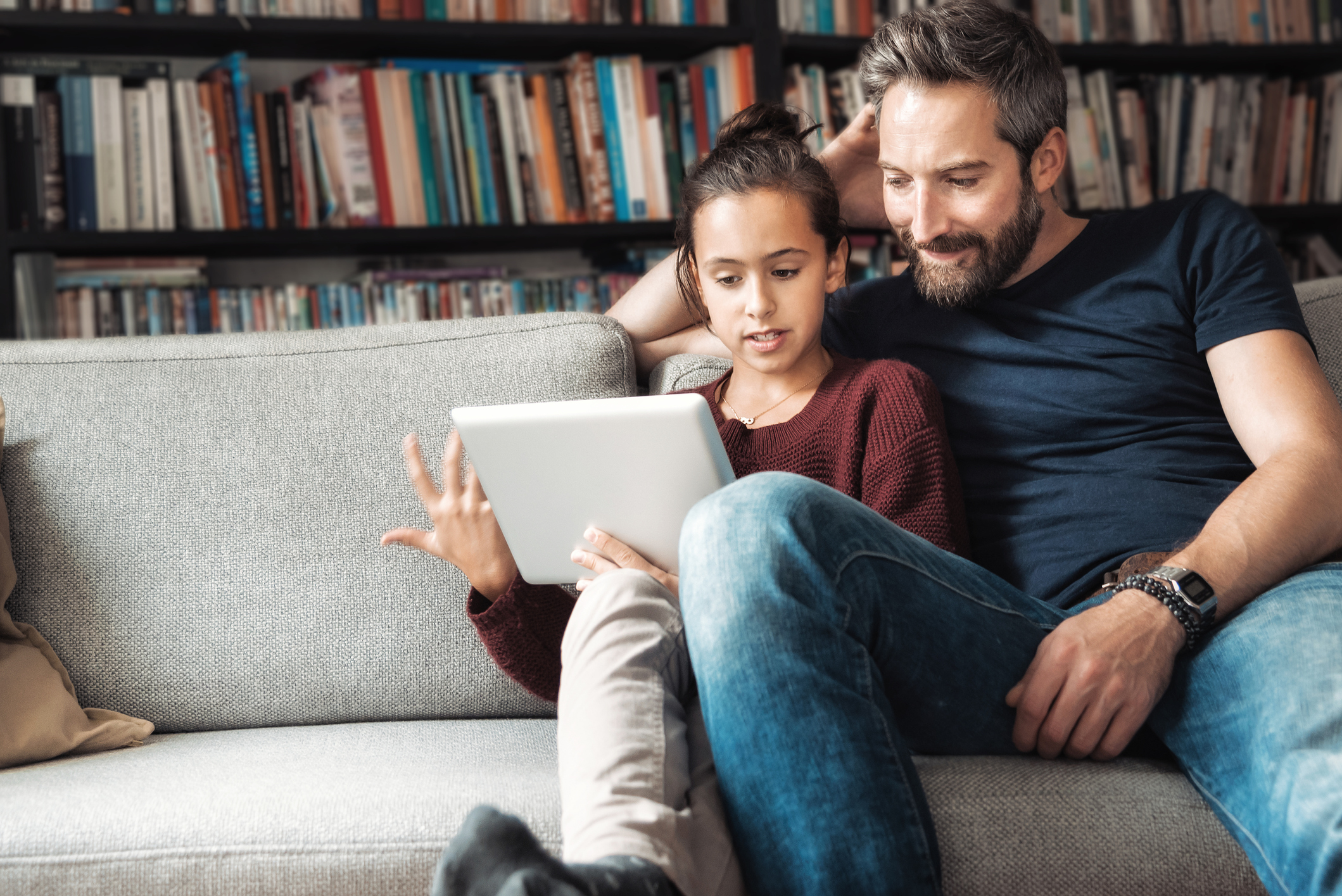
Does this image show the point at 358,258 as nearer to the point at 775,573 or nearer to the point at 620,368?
the point at 620,368

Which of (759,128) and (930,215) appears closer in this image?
(930,215)

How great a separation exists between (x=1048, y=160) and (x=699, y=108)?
3.51 ft

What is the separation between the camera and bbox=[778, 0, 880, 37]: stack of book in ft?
7.47

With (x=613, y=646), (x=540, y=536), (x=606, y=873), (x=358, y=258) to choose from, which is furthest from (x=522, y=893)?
(x=358, y=258)

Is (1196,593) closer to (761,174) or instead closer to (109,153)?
(761,174)

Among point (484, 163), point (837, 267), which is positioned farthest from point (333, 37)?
point (837, 267)

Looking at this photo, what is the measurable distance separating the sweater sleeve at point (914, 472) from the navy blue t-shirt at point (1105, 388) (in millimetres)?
82

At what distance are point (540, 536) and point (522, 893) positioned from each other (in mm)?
457

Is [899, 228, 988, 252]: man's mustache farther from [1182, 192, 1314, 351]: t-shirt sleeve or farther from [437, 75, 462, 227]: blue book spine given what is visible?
[437, 75, 462, 227]: blue book spine

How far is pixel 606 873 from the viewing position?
70 cm

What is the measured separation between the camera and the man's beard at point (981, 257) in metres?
1.26

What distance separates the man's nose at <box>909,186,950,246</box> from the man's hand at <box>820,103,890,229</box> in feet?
0.65

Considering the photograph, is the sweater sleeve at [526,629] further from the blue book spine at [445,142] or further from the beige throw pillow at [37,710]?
the blue book spine at [445,142]

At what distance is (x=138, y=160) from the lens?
6.51 feet
